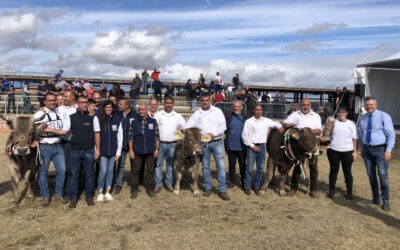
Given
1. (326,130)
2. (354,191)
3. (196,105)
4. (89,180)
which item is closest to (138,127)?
(89,180)

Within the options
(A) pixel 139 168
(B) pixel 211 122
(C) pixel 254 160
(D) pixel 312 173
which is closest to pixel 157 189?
(A) pixel 139 168

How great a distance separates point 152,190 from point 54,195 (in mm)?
2128

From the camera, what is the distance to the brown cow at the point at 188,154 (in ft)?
24.0

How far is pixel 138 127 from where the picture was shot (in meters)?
7.24

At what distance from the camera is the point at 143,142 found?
7246 millimetres

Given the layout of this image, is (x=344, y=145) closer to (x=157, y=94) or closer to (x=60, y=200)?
(x=60, y=200)

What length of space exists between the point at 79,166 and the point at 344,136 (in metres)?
5.67

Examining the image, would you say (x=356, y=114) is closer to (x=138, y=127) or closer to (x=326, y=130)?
(x=326, y=130)

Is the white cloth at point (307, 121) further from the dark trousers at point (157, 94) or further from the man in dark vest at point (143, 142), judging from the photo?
the dark trousers at point (157, 94)

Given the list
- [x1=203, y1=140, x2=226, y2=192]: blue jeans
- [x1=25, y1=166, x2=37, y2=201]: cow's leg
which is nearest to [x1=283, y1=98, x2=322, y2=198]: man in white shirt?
[x1=203, y1=140, x2=226, y2=192]: blue jeans

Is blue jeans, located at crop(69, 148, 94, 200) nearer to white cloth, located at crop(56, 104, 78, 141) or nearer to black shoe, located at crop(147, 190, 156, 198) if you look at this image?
white cloth, located at crop(56, 104, 78, 141)

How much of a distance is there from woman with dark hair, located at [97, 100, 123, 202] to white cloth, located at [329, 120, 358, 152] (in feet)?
15.6

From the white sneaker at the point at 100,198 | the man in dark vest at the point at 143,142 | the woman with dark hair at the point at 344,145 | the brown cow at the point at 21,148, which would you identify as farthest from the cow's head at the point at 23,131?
the woman with dark hair at the point at 344,145

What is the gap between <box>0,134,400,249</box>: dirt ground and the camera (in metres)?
5.14
